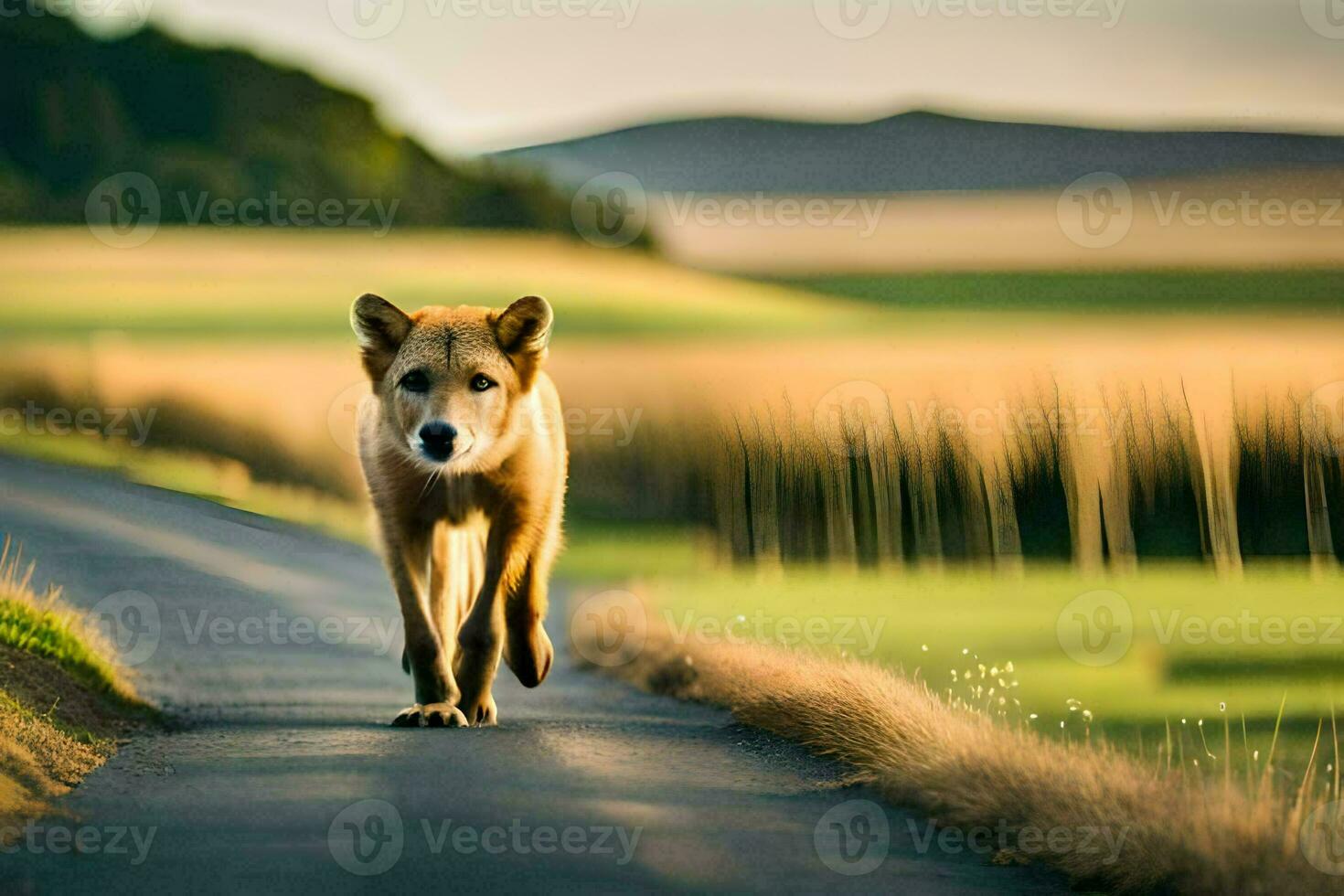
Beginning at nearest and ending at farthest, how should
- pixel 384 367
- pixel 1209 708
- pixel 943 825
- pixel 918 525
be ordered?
pixel 943 825
pixel 1209 708
pixel 384 367
pixel 918 525

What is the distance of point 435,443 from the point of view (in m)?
11.8

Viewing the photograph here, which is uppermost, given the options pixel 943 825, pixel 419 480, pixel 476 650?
pixel 419 480

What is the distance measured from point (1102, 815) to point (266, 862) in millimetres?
4335

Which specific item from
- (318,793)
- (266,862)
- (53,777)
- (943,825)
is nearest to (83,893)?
(266,862)

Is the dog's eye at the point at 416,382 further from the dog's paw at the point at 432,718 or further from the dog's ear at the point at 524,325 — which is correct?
the dog's paw at the point at 432,718

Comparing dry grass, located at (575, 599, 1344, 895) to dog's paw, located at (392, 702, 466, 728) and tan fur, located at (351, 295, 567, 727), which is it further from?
dog's paw, located at (392, 702, 466, 728)

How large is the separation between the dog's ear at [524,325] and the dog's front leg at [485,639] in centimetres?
133

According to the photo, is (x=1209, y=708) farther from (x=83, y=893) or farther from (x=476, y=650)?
(x=83, y=893)

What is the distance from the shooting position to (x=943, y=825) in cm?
980
